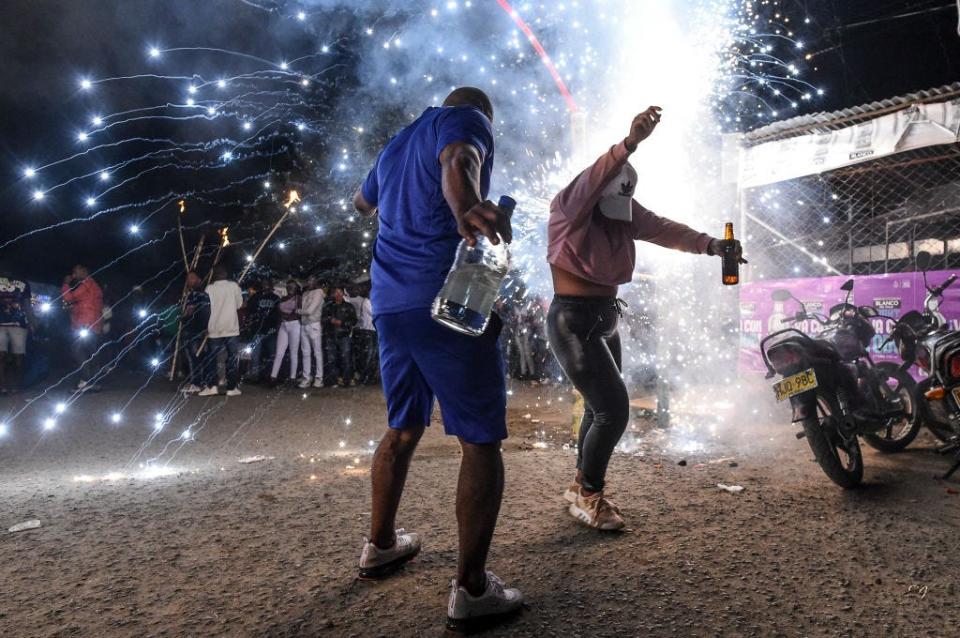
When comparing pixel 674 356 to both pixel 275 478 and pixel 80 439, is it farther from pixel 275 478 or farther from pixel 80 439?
pixel 80 439

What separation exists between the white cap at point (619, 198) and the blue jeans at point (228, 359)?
26.6 feet

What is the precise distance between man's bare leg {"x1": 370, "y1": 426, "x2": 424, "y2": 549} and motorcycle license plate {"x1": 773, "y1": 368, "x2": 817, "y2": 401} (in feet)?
9.25

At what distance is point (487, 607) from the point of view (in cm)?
208

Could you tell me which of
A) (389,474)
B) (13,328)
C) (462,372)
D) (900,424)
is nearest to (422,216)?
(462,372)

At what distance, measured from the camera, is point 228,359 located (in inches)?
387

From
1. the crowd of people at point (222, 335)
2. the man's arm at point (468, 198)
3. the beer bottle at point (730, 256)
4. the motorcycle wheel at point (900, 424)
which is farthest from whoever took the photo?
the crowd of people at point (222, 335)

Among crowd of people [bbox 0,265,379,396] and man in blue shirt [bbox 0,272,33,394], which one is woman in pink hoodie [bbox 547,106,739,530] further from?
man in blue shirt [bbox 0,272,33,394]

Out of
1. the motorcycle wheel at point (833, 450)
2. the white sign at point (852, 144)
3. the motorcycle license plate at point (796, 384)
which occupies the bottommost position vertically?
the motorcycle wheel at point (833, 450)

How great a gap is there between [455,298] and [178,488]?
2944 mm

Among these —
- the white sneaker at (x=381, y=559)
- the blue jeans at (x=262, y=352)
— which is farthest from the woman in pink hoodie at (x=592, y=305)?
the blue jeans at (x=262, y=352)

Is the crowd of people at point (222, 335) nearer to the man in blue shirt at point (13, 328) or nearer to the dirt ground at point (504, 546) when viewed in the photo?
the man in blue shirt at point (13, 328)

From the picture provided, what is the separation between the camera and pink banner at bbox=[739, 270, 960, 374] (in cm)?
596

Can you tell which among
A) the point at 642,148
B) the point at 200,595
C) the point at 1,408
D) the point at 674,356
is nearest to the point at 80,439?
the point at 1,408

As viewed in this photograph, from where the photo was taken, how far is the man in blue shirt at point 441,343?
2080 mm
